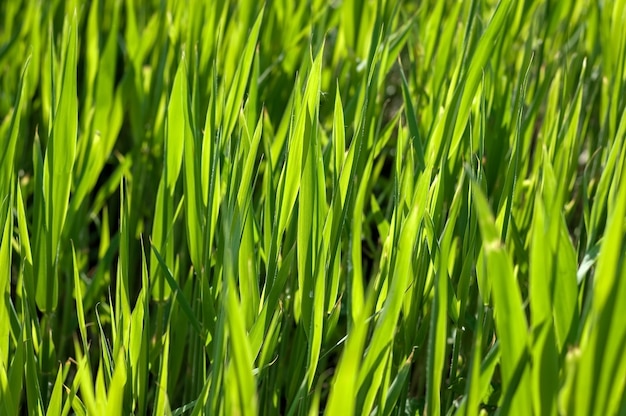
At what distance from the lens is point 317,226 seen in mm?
667

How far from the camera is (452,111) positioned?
75 cm

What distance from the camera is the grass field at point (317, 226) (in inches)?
19.4

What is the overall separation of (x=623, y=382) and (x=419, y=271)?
25 cm

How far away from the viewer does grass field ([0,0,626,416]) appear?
0.49 m

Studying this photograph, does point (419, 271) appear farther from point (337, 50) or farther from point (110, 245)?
point (337, 50)

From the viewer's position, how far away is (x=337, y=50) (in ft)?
3.84

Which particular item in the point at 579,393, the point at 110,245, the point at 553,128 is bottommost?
the point at 110,245

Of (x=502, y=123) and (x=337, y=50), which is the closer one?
(x=502, y=123)

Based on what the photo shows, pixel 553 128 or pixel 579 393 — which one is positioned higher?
pixel 553 128

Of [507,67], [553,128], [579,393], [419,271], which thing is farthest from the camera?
[507,67]

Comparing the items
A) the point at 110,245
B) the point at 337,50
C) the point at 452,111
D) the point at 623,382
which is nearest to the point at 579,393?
the point at 623,382

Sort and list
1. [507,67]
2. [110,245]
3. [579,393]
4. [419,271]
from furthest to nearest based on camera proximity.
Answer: [507,67] < [110,245] < [419,271] < [579,393]

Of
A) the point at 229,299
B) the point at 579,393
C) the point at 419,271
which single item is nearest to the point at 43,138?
the point at 419,271

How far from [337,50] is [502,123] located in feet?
1.10
